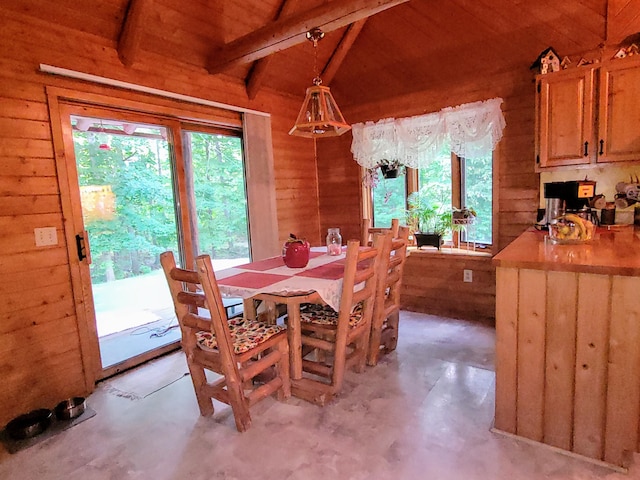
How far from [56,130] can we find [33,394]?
1658mm

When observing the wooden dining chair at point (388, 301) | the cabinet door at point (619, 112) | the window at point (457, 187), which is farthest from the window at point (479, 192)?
the wooden dining chair at point (388, 301)

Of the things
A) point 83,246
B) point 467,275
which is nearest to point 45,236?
point 83,246

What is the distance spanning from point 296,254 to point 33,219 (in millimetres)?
1624

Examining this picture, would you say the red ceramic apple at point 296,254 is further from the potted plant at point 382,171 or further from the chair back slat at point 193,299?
the potted plant at point 382,171

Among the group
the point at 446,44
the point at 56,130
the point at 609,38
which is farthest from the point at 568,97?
the point at 56,130

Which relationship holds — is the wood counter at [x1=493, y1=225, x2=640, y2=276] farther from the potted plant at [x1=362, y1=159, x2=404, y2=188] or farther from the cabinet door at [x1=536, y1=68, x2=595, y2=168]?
the potted plant at [x1=362, y1=159, x2=404, y2=188]

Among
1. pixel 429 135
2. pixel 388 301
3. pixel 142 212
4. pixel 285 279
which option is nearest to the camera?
pixel 285 279

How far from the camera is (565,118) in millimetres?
2775

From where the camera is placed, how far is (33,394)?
7.63 feet

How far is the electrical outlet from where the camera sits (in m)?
2.31

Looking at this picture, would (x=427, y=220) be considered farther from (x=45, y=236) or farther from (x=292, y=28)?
(x=45, y=236)

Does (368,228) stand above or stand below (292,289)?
above

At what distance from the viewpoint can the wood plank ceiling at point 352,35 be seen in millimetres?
2520

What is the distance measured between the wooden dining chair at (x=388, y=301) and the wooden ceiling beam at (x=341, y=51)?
2.08 m
